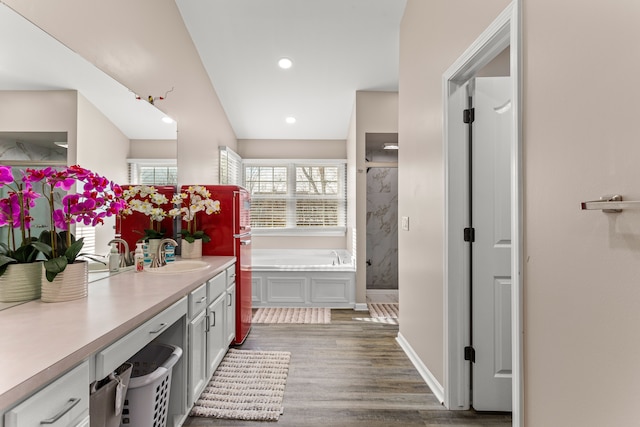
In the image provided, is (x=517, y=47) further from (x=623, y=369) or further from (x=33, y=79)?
(x=33, y=79)

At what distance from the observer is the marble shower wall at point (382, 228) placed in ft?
15.9

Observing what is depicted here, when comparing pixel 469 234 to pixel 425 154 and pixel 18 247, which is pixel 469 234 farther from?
pixel 18 247

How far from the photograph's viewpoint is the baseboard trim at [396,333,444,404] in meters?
2.04

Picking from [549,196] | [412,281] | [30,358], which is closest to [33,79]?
[30,358]

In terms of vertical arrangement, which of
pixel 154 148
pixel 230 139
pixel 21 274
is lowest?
pixel 21 274

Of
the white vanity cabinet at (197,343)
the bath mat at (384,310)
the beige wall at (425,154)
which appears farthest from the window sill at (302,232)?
the white vanity cabinet at (197,343)

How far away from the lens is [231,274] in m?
2.61

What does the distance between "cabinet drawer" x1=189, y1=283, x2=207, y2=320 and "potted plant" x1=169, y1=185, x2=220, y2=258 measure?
735 millimetres

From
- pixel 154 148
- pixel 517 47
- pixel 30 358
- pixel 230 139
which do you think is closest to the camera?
pixel 30 358

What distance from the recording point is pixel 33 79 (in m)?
1.45

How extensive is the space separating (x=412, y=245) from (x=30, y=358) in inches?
92.4

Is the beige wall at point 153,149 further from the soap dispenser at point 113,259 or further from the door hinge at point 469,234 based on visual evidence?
the door hinge at point 469,234

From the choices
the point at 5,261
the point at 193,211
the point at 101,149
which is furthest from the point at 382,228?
the point at 5,261

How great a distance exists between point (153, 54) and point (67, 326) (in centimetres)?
235
